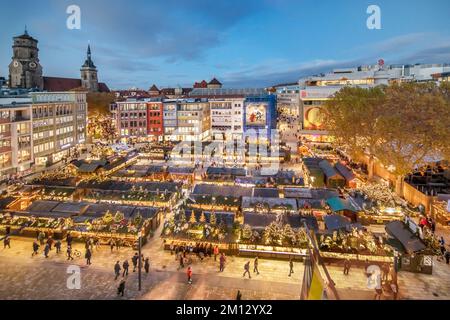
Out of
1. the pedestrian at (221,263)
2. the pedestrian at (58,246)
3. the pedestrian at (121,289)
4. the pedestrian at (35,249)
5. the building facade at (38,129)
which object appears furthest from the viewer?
the building facade at (38,129)

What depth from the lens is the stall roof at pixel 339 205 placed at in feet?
87.8

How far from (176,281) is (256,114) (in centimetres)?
6737

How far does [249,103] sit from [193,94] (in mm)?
33786

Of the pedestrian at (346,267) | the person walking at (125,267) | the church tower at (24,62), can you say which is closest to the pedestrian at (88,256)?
the person walking at (125,267)

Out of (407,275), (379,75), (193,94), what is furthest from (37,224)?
(193,94)

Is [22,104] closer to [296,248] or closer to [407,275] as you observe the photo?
[296,248]

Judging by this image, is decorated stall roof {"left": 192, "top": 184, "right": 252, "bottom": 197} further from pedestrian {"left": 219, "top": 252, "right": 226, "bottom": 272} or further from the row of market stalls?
pedestrian {"left": 219, "top": 252, "right": 226, "bottom": 272}

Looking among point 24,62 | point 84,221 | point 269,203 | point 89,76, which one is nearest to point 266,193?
point 269,203

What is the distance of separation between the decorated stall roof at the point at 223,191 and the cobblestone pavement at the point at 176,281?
994 centimetres

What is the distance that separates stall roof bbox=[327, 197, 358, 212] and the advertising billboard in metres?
55.4

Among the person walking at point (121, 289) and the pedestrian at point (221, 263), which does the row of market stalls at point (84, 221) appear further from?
the pedestrian at point (221, 263)

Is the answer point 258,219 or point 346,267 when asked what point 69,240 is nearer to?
point 258,219

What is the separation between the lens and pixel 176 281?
1884 centimetres

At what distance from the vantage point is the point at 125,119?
78.5m
